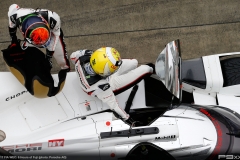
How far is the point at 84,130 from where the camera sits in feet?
14.0

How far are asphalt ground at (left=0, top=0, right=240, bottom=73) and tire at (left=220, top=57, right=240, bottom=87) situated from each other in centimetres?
114

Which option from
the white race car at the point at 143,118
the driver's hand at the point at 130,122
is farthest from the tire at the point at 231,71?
the driver's hand at the point at 130,122

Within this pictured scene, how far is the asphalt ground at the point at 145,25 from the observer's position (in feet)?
20.3

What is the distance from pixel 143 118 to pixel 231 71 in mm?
1297

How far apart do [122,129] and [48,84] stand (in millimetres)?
968

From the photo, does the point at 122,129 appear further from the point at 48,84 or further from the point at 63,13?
the point at 63,13

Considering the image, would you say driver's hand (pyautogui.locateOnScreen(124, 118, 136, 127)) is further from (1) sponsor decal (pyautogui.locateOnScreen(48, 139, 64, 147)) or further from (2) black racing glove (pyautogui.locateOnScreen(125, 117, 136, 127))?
(1) sponsor decal (pyautogui.locateOnScreen(48, 139, 64, 147))

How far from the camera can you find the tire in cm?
490

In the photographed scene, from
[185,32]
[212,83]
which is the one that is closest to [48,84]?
[212,83]

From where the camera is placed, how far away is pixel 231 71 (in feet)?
16.3

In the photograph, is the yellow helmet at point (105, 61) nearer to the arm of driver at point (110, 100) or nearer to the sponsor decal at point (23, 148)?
the arm of driver at point (110, 100)

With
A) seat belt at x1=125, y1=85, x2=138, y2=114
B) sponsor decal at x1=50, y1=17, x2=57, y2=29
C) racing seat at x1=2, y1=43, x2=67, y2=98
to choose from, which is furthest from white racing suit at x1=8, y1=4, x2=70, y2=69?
seat belt at x1=125, y1=85, x2=138, y2=114

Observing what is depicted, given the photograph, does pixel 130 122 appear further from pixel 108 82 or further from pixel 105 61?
pixel 105 61

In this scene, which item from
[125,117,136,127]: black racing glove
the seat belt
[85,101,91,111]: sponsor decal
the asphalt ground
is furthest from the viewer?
the asphalt ground
